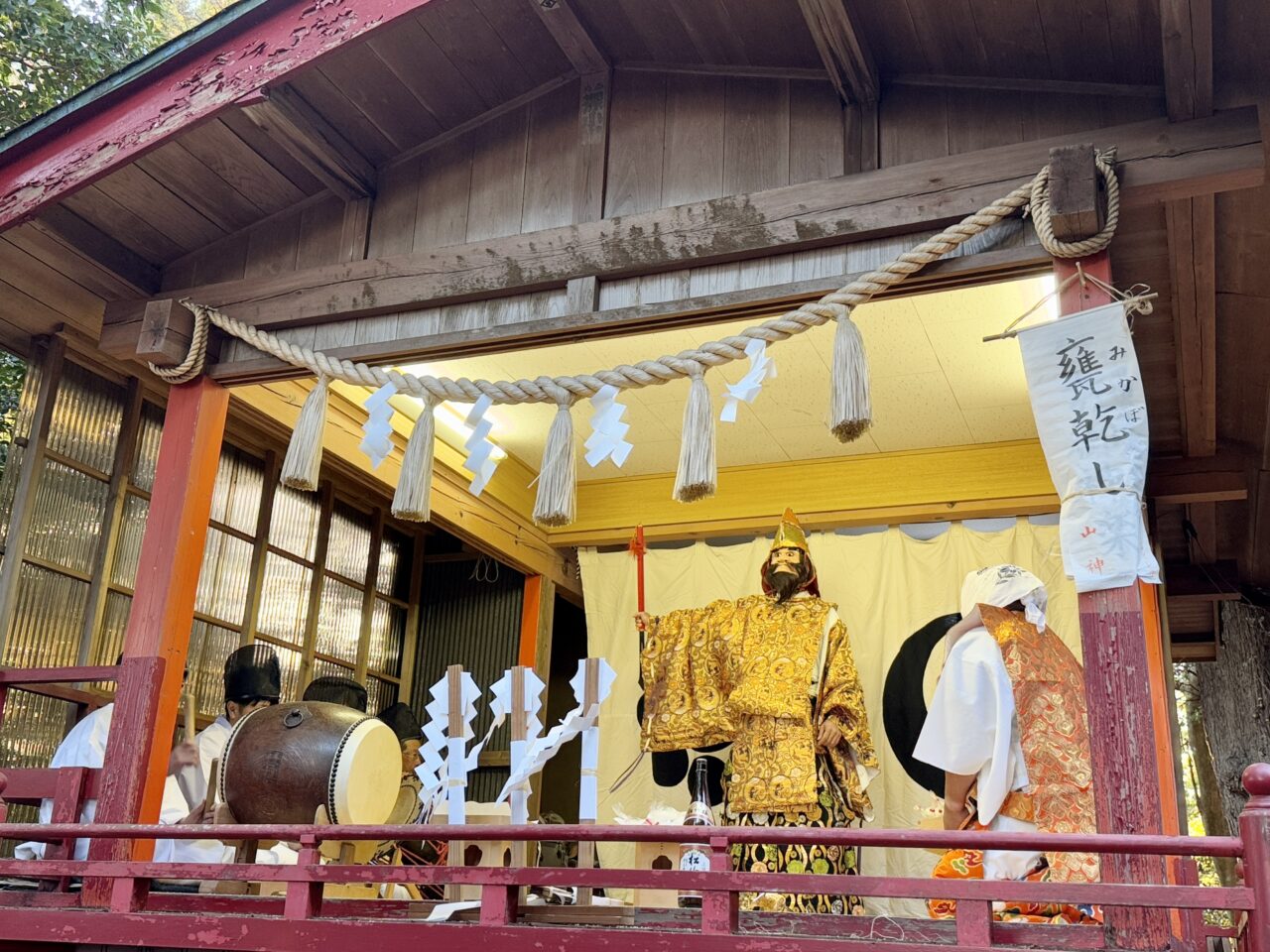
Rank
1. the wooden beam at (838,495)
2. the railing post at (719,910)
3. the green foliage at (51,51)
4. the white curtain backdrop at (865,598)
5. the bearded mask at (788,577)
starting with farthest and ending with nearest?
the green foliage at (51,51), the wooden beam at (838,495), the white curtain backdrop at (865,598), the bearded mask at (788,577), the railing post at (719,910)

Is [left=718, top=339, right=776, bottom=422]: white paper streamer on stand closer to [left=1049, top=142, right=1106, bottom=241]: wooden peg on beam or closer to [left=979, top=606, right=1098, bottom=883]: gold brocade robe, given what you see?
[left=1049, top=142, right=1106, bottom=241]: wooden peg on beam

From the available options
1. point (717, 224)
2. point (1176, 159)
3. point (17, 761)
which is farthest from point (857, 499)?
point (17, 761)

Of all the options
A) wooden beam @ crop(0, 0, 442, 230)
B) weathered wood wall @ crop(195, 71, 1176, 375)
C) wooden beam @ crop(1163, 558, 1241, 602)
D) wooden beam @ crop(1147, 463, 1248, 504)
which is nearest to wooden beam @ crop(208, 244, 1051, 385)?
weathered wood wall @ crop(195, 71, 1176, 375)

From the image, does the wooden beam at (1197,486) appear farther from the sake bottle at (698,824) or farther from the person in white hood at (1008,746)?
the sake bottle at (698,824)

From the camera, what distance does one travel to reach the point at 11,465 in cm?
517

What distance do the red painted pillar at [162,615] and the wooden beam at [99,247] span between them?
556 mm

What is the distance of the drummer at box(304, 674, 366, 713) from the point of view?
6.18 metres

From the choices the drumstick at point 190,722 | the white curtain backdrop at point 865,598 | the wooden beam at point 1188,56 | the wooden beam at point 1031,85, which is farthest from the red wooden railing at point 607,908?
the white curtain backdrop at point 865,598

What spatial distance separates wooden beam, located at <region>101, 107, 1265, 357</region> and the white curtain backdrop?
2.71 m

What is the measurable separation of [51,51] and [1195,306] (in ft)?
22.9

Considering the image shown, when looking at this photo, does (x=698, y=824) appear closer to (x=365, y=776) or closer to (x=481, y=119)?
(x=365, y=776)

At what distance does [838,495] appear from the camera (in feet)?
21.3

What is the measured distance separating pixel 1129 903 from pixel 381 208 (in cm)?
369

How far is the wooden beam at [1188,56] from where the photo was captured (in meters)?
3.08
